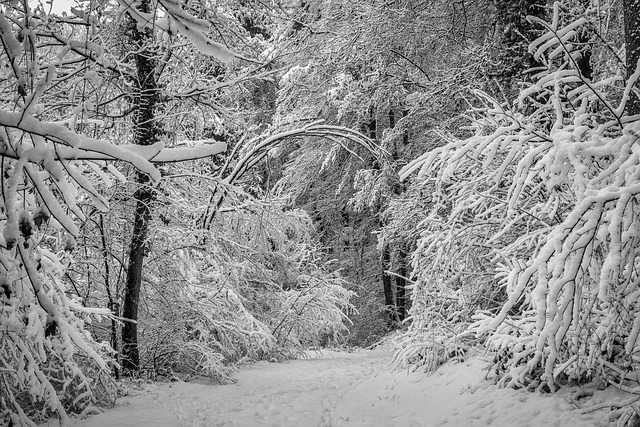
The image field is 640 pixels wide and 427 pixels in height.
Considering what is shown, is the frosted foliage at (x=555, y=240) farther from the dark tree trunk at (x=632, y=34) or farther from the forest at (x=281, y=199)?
the dark tree trunk at (x=632, y=34)

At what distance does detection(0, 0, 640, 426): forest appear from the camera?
273cm

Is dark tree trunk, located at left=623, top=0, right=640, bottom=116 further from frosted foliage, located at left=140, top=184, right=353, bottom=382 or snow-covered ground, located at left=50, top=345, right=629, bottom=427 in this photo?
frosted foliage, located at left=140, top=184, right=353, bottom=382

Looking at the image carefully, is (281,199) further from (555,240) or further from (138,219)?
(555,240)

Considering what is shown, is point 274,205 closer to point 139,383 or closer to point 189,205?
point 189,205

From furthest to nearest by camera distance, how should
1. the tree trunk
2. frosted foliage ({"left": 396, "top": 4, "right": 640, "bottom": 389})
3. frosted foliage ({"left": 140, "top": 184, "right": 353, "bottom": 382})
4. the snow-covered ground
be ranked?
frosted foliage ({"left": 140, "top": 184, "right": 353, "bottom": 382}) < the tree trunk < the snow-covered ground < frosted foliage ({"left": 396, "top": 4, "right": 640, "bottom": 389})

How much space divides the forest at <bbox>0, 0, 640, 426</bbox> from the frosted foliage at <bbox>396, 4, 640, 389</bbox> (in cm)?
3

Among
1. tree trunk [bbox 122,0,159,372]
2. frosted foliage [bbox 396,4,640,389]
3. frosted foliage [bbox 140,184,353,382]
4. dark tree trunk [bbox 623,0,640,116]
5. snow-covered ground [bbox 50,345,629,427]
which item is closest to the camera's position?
frosted foliage [bbox 396,4,640,389]

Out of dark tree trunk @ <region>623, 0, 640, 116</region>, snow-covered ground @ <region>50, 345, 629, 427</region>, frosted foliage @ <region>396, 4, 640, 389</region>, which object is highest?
dark tree trunk @ <region>623, 0, 640, 116</region>

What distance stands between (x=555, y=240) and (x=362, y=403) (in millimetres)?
5083

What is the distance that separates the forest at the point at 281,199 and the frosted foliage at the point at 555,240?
27 millimetres

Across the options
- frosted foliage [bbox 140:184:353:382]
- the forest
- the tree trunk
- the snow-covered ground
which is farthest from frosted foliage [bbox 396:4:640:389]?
the tree trunk

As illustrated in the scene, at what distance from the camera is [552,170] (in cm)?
320

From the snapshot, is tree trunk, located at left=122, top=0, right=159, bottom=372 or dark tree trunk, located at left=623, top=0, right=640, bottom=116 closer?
dark tree trunk, located at left=623, top=0, right=640, bottom=116

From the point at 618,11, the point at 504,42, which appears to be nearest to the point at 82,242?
the point at 504,42
